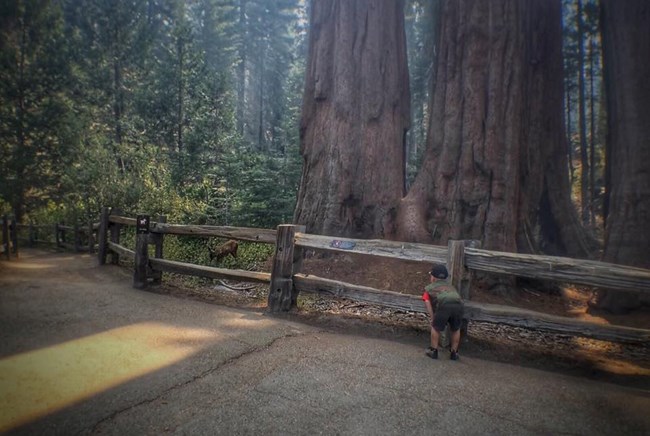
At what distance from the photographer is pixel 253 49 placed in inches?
1483

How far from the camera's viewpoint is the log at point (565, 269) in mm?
3646

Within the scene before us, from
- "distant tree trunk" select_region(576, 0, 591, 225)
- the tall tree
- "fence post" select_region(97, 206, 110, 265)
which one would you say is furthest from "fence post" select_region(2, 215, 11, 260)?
"distant tree trunk" select_region(576, 0, 591, 225)

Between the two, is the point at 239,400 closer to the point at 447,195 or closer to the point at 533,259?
the point at 533,259

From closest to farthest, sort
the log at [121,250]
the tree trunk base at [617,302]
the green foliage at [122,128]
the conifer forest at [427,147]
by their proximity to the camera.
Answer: the tree trunk base at [617,302] < the conifer forest at [427,147] < the log at [121,250] < the green foliage at [122,128]

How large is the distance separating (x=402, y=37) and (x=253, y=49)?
107 feet

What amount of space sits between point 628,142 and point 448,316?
6395 mm

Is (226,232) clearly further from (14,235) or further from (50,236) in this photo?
(50,236)

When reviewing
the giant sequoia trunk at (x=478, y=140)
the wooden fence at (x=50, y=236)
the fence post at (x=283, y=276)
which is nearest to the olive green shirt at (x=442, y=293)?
the fence post at (x=283, y=276)

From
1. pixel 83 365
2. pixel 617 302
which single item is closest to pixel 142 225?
pixel 83 365

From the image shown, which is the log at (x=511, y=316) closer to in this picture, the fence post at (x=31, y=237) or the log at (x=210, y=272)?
the log at (x=210, y=272)

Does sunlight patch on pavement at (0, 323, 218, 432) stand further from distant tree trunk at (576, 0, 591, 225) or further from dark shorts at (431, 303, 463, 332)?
distant tree trunk at (576, 0, 591, 225)

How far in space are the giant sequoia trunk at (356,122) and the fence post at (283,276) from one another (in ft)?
9.76

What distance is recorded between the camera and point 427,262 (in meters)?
4.66

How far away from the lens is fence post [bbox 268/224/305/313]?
5.52 m
